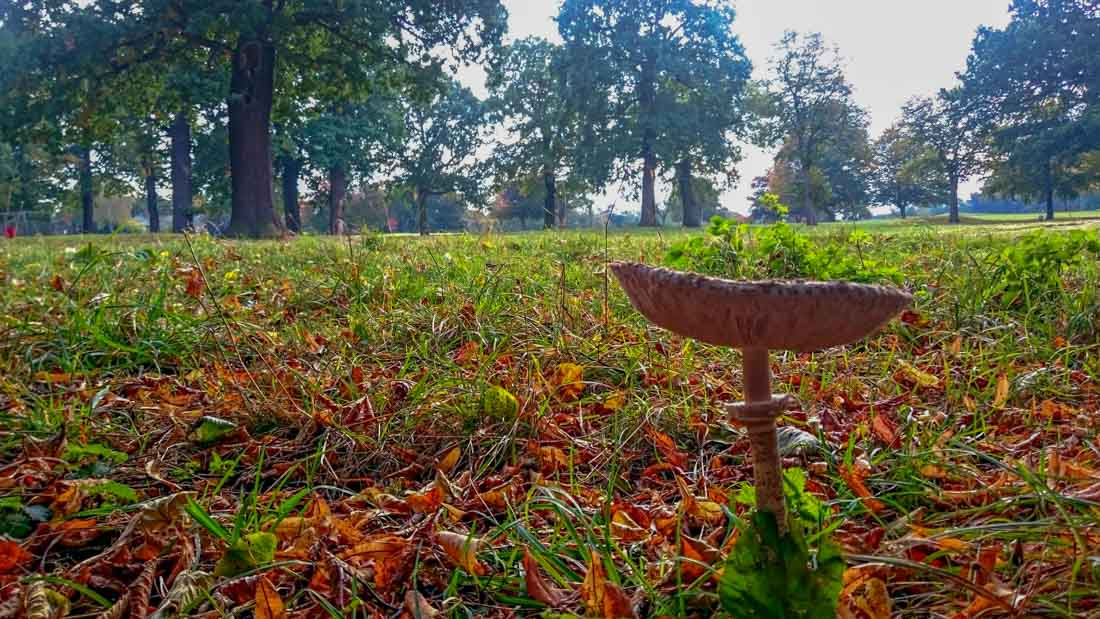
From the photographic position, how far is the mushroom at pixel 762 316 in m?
0.77

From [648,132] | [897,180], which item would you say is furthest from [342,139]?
[897,180]

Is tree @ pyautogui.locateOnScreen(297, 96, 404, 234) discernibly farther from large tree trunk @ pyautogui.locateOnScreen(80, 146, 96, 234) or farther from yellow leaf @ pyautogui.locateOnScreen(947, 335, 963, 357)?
yellow leaf @ pyautogui.locateOnScreen(947, 335, 963, 357)

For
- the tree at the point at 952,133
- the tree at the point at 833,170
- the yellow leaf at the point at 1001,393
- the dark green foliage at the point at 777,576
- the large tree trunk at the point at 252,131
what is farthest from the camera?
the tree at the point at 833,170

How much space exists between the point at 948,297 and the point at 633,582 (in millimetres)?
2682

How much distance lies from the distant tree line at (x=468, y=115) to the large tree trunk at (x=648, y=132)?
0.10 m

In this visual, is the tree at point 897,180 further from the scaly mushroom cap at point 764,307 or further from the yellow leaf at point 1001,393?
the scaly mushroom cap at point 764,307

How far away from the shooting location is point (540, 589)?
116cm

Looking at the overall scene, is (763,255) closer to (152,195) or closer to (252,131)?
(252,131)

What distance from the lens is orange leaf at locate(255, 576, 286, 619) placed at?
1119mm

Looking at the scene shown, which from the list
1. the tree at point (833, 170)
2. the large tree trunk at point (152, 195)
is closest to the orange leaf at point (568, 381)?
the large tree trunk at point (152, 195)

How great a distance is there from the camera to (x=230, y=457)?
1857 millimetres

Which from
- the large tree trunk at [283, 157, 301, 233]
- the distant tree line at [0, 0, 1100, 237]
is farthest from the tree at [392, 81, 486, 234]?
the large tree trunk at [283, 157, 301, 233]

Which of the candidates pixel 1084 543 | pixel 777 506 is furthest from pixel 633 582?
pixel 1084 543

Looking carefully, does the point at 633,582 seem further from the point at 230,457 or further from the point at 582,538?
the point at 230,457
